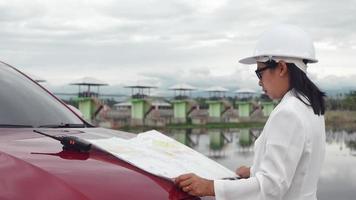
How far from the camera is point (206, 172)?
2.53 metres

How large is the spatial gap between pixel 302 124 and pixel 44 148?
1034 millimetres

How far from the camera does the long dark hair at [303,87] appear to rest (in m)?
2.39

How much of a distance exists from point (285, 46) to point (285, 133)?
0.38 meters

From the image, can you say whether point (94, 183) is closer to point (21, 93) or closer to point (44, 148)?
point (44, 148)

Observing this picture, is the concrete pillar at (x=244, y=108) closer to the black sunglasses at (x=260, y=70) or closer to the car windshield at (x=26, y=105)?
the car windshield at (x=26, y=105)

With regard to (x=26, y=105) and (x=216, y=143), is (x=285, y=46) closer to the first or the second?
(x=26, y=105)

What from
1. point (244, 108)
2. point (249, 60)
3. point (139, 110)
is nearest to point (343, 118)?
point (244, 108)

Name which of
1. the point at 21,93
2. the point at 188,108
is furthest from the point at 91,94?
the point at 21,93

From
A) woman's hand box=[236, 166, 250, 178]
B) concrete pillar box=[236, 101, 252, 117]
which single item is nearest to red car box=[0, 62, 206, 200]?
woman's hand box=[236, 166, 250, 178]

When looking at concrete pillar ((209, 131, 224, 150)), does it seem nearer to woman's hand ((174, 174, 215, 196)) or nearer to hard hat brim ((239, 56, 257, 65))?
hard hat brim ((239, 56, 257, 65))

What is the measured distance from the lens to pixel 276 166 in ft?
7.19

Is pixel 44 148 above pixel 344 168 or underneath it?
above

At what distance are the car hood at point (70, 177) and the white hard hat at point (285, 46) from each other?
669 mm

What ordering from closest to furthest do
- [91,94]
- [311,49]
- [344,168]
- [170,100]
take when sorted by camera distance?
[311,49] → [344,168] → [91,94] → [170,100]
